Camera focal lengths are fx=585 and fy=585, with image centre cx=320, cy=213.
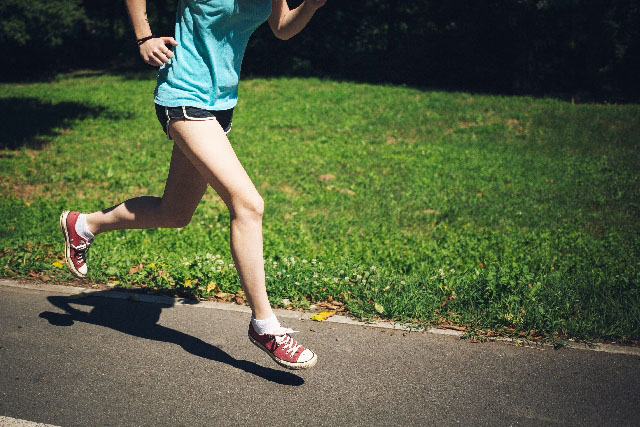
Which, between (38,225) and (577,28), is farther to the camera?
(577,28)

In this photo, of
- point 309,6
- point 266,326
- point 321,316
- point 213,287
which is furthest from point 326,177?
point 266,326

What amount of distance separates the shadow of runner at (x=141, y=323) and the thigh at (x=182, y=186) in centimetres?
78

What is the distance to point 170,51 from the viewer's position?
2799mm

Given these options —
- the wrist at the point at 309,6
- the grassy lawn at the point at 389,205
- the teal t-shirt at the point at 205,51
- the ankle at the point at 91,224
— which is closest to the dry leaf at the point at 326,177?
the grassy lawn at the point at 389,205

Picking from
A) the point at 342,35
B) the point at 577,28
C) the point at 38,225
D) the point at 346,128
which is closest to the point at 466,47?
the point at 577,28

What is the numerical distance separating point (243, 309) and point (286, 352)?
1245mm

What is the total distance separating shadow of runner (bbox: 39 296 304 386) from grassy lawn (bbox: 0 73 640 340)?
41 cm

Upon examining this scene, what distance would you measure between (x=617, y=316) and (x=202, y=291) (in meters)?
2.89

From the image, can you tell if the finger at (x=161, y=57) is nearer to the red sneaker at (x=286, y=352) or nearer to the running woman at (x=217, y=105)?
the running woman at (x=217, y=105)

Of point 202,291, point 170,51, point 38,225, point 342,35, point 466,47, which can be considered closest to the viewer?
point 170,51

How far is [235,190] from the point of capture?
9.33 ft

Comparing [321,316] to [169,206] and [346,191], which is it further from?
[346,191]

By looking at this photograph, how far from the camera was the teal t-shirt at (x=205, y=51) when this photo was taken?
2.84m

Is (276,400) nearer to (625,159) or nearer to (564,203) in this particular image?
(564,203)
